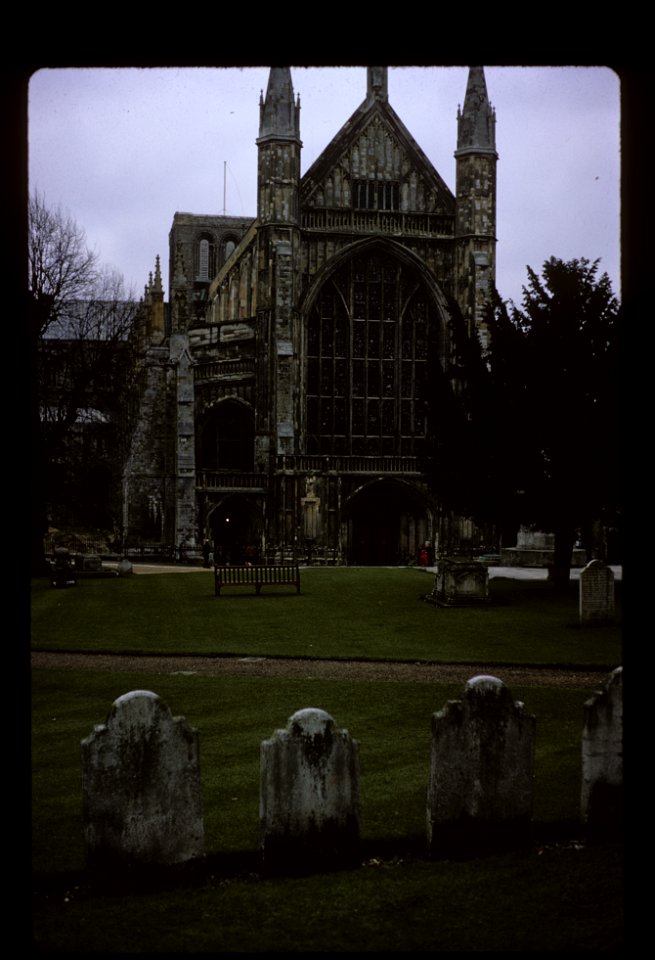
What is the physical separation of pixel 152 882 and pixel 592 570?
1278 cm

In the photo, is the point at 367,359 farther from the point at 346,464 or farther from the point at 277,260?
the point at 277,260

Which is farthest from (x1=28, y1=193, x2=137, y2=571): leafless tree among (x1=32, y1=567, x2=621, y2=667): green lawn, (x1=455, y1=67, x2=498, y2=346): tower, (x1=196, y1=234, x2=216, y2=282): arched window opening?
(x1=196, y1=234, x2=216, y2=282): arched window opening

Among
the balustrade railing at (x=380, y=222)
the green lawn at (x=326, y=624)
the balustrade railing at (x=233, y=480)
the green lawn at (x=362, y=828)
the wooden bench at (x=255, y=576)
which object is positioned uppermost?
the balustrade railing at (x=380, y=222)

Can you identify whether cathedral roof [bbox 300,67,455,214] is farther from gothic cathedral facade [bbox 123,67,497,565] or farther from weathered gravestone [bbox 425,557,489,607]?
weathered gravestone [bbox 425,557,489,607]

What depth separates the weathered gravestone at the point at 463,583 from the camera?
20.7m

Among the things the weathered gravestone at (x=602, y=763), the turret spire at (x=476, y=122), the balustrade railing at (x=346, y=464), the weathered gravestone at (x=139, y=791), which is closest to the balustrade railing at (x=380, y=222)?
the turret spire at (x=476, y=122)

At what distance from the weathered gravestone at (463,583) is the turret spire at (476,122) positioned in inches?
1073

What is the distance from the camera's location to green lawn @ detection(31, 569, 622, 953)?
4441 millimetres

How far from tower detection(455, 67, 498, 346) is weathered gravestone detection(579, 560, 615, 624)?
26.8 meters

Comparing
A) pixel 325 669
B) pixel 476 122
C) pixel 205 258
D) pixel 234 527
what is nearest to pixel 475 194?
pixel 476 122

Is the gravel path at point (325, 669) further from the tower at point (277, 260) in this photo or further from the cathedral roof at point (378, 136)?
the cathedral roof at point (378, 136)

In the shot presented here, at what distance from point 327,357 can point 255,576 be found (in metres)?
20.7

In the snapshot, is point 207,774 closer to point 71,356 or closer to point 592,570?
point 592,570
